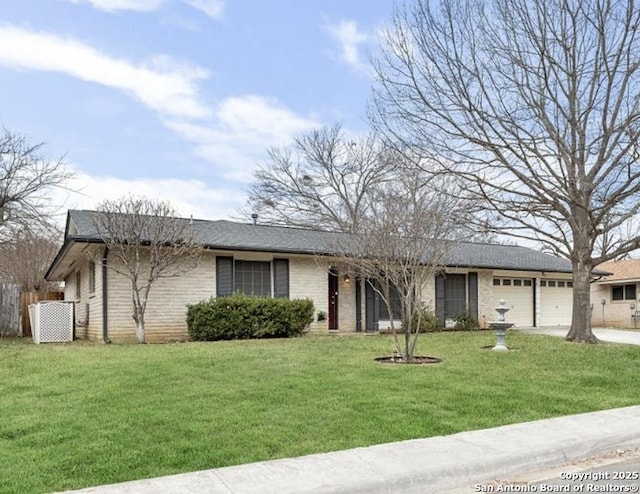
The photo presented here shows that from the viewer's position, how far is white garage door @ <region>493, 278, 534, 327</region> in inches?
872

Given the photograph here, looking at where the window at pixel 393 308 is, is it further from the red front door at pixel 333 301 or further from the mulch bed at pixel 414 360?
the mulch bed at pixel 414 360

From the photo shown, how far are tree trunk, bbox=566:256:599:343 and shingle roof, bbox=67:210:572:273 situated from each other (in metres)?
3.26

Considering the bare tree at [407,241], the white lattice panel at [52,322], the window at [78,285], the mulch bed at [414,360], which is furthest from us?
the window at [78,285]

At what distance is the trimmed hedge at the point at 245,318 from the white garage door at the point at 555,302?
12.2 m

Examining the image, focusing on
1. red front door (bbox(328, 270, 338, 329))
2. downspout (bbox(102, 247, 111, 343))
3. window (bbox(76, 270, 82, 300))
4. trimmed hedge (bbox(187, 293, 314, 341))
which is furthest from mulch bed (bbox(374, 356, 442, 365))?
window (bbox(76, 270, 82, 300))

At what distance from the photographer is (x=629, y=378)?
9.17 m

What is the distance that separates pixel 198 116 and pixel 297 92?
132 inches

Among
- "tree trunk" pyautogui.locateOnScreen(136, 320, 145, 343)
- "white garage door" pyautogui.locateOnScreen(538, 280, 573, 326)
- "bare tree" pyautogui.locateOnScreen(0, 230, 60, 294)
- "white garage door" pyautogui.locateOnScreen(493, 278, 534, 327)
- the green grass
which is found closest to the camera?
the green grass

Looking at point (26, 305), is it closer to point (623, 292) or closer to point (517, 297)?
point (517, 297)

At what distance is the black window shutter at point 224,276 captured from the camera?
16.0m

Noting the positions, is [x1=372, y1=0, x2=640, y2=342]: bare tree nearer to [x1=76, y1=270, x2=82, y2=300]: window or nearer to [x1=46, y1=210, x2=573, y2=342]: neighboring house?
[x1=46, y1=210, x2=573, y2=342]: neighboring house

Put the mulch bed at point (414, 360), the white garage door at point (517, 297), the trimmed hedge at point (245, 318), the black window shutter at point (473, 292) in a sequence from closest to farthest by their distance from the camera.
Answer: the mulch bed at point (414, 360)
the trimmed hedge at point (245, 318)
the black window shutter at point (473, 292)
the white garage door at point (517, 297)

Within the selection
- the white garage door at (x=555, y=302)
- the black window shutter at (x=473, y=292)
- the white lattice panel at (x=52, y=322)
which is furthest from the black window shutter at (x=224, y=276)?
the white garage door at (x=555, y=302)

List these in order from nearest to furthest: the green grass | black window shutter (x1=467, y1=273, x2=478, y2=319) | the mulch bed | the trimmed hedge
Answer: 1. the green grass
2. the mulch bed
3. the trimmed hedge
4. black window shutter (x1=467, y1=273, x2=478, y2=319)
